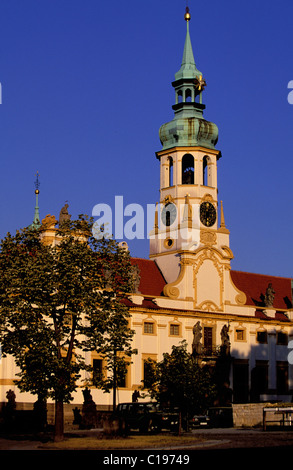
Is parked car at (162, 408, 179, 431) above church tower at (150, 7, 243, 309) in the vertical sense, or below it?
below

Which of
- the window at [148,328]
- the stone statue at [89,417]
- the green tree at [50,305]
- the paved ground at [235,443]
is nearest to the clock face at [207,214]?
the window at [148,328]

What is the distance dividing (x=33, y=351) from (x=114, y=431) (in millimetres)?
5840

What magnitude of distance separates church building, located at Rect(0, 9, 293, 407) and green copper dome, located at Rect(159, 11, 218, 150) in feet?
0.33

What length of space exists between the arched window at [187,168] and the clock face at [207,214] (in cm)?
312

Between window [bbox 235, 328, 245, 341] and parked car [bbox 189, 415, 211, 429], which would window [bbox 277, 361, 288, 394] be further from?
parked car [bbox 189, 415, 211, 429]

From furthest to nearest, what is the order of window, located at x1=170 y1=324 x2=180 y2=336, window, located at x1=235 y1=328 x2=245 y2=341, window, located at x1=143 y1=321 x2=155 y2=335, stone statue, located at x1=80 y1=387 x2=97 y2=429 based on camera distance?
1. window, located at x1=235 y1=328 x2=245 y2=341
2. window, located at x1=170 y1=324 x2=180 y2=336
3. window, located at x1=143 y1=321 x2=155 y2=335
4. stone statue, located at x1=80 y1=387 x2=97 y2=429

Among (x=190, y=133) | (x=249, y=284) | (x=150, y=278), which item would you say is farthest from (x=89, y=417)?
(x=190, y=133)

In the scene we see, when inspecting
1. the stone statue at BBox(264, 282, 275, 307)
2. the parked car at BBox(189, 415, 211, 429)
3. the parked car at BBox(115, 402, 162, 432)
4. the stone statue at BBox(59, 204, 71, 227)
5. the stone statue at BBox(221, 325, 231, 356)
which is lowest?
the parked car at BBox(189, 415, 211, 429)

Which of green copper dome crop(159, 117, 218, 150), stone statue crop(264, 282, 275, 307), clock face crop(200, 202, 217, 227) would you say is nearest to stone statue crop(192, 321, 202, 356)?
clock face crop(200, 202, 217, 227)

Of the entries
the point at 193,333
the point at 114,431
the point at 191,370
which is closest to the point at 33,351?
the point at 114,431

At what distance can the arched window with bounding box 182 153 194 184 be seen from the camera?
8075cm

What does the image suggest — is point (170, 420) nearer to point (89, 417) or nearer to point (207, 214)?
point (89, 417)

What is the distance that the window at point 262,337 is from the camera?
79.4m
